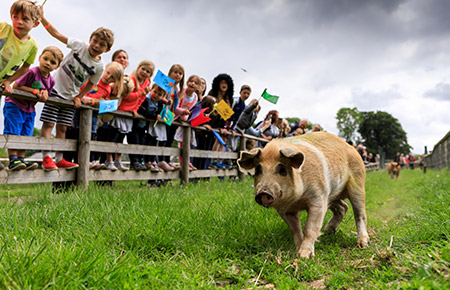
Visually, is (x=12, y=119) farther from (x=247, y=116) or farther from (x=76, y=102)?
(x=247, y=116)

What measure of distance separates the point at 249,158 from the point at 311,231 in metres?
0.89

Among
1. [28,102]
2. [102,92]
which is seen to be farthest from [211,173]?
[28,102]

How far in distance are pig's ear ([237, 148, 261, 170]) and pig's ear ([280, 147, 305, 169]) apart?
26 cm

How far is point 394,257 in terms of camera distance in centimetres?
257

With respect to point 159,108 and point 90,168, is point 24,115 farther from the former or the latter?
point 159,108

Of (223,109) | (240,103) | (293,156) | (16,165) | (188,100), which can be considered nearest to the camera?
(293,156)

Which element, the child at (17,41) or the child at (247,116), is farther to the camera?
the child at (247,116)

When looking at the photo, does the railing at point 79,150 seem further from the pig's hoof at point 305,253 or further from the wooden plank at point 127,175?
the pig's hoof at point 305,253

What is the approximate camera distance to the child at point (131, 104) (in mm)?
6105

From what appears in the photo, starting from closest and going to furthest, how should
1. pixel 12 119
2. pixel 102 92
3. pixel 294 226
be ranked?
pixel 294 226
pixel 12 119
pixel 102 92

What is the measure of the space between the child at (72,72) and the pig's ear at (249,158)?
304 centimetres

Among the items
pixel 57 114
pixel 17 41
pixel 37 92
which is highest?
pixel 17 41

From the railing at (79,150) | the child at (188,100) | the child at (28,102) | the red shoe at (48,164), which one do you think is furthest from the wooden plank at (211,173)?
the child at (28,102)

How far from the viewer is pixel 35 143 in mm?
4613
